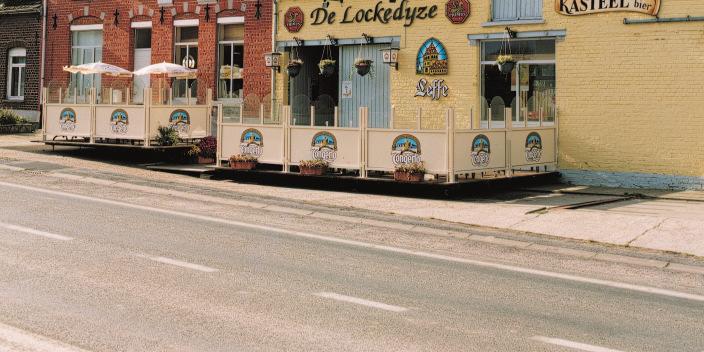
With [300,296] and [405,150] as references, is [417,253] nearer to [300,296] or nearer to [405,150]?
[300,296]

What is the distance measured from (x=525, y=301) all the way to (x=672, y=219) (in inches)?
270

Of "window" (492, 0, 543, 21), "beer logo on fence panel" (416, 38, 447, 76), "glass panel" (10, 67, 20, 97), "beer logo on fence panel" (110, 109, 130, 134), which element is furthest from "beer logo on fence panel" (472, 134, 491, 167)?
"glass panel" (10, 67, 20, 97)

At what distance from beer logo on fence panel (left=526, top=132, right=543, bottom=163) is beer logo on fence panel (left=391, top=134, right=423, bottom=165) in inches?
131

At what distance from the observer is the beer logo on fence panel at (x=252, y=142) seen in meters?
19.6

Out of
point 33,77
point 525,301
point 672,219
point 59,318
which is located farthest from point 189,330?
point 33,77

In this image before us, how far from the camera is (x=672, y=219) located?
46.0 feet

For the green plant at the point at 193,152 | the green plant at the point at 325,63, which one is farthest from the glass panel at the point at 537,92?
the green plant at the point at 193,152

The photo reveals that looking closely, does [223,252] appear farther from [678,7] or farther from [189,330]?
[678,7]

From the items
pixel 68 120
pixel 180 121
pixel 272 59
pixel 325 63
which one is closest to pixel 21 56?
pixel 68 120

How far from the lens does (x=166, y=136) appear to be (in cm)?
2316

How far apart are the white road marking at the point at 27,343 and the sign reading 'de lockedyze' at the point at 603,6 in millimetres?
16145

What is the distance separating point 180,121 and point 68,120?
332 centimetres

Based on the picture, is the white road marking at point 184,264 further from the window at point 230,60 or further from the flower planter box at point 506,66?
the window at point 230,60

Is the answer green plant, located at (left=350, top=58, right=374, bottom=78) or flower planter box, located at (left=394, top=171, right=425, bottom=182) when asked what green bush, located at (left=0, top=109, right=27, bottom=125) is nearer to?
green plant, located at (left=350, top=58, right=374, bottom=78)
